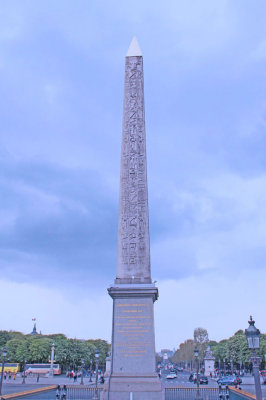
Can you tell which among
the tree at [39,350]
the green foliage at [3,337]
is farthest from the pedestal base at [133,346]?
the green foliage at [3,337]

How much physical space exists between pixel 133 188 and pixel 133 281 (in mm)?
3444

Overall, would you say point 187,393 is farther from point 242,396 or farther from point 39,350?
point 39,350

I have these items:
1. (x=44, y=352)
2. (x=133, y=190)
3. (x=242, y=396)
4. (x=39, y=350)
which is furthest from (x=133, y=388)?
(x=39, y=350)

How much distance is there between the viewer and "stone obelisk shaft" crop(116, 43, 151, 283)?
13.1 metres

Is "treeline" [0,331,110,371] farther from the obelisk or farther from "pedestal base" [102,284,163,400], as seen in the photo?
"pedestal base" [102,284,163,400]

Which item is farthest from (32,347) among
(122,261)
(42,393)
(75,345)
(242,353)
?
(122,261)

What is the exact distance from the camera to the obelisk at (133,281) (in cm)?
1139

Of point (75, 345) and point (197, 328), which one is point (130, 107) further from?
point (197, 328)

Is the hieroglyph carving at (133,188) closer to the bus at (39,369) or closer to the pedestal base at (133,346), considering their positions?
the pedestal base at (133,346)

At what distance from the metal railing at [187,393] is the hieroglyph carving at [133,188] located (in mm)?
14205

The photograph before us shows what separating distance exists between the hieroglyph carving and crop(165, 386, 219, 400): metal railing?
46.6 feet

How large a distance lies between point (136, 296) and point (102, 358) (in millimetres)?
81374

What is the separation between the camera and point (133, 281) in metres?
12.8

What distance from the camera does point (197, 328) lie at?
3506 inches
